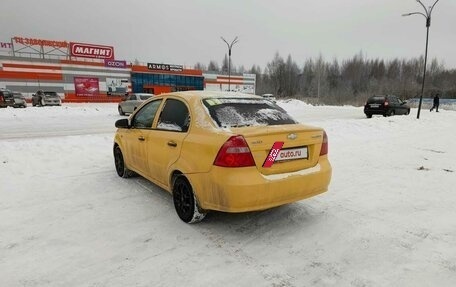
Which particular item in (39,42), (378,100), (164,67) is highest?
(39,42)

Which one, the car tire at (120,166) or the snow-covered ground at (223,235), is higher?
the car tire at (120,166)

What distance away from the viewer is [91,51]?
46469mm

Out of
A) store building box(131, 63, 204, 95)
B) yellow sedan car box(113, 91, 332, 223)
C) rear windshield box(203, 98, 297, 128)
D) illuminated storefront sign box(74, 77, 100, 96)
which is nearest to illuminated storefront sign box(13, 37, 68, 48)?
illuminated storefront sign box(74, 77, 100, 96)

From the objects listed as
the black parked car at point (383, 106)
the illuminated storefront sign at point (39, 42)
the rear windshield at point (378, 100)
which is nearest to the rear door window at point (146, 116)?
the black parked car at point (383, 106)

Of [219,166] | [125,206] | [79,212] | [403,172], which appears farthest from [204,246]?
[403,172]

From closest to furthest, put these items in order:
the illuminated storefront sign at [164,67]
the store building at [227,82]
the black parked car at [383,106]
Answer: the black parked car at [383,106]
the illuminated storefront sign at [164,67]
the store building at [227,82]

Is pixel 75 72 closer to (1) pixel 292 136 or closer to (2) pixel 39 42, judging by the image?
(2) pixel 39 42

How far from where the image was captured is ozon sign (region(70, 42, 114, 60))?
45.5 metres

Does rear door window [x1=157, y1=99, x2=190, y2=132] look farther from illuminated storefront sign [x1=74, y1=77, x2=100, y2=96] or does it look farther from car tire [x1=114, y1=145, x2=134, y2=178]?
illuminated storefront sign [x1=74, y1=77, x2=100, y2=96]

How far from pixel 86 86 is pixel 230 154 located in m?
47.3

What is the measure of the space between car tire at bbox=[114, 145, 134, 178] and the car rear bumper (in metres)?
2.52

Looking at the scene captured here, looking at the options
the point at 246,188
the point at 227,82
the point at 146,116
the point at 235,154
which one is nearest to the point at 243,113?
the point at 235,154

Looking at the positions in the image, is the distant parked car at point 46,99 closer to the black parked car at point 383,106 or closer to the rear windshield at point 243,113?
the black parked car at point 383,106

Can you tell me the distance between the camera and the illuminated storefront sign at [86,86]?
4516 centimetres
